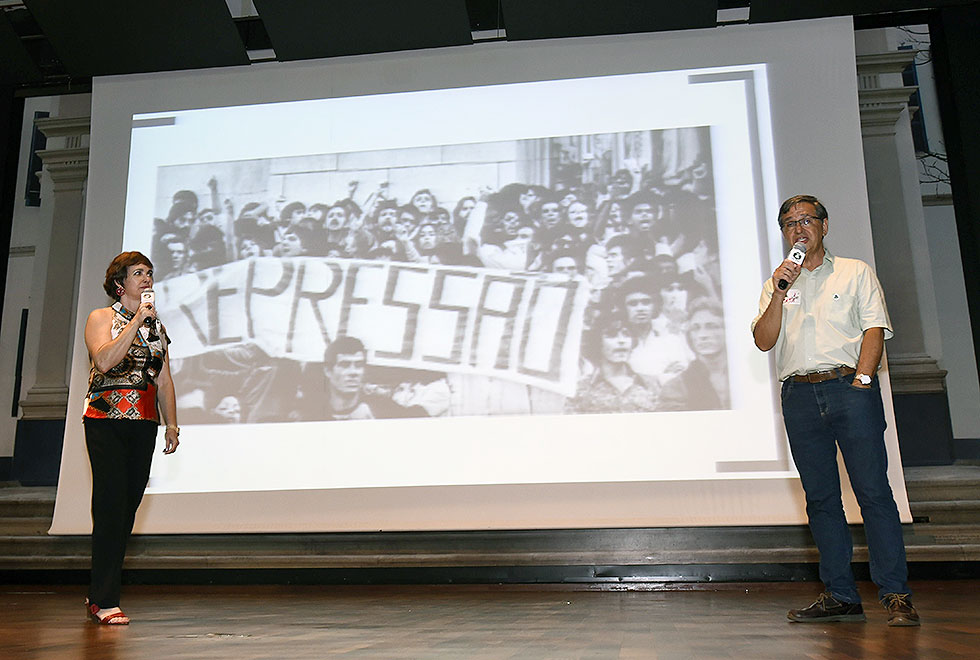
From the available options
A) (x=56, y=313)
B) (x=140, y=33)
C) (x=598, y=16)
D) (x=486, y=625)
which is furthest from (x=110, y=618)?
(x=56, y=313)

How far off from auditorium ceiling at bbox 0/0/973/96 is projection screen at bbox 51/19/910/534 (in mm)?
95

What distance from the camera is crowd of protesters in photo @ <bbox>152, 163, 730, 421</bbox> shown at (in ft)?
11.8

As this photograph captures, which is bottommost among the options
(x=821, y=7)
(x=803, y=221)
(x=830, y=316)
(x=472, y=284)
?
(x=830, y=316)

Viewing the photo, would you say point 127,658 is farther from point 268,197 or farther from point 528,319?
point 268,197

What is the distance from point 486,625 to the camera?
88.8 inches

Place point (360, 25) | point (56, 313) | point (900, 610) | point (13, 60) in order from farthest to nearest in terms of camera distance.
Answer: point (56, 313)
point (13, 60)
point (360, 25)
point (900, 610)

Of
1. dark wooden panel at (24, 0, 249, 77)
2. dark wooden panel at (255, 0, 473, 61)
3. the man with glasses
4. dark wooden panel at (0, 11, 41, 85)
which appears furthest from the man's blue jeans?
dark wooden panel at (0, 11, 41, 85)

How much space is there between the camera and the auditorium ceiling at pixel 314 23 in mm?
3875

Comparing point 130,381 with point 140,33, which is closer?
point 130,381

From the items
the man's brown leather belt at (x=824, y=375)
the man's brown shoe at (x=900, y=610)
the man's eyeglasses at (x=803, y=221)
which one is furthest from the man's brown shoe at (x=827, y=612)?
the man's eyeglasses at (x=803, y=221)

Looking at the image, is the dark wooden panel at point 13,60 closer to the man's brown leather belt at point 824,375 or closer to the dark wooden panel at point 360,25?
the dark wooden panel at point 360,25

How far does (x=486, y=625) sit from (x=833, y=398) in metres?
1.19

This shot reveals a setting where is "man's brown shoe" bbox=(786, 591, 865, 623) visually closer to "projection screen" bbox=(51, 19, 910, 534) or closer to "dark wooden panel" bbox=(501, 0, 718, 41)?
"projection screen" bbox=(51, 19, 910, 534)

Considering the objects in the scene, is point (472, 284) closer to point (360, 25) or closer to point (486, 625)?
point (360, 25)
